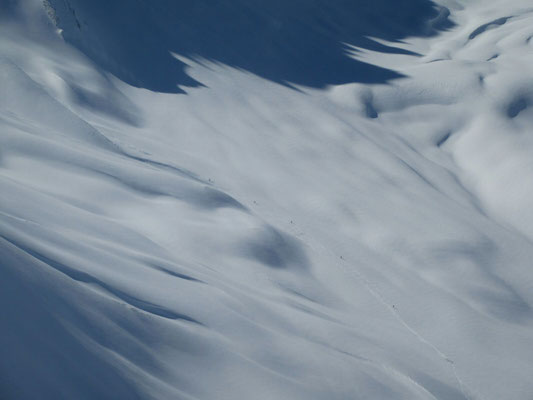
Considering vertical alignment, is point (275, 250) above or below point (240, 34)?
below

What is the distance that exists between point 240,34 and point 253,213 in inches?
307

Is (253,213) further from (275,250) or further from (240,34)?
(240,34)

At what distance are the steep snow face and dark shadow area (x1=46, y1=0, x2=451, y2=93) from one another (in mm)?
65

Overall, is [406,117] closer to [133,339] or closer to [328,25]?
[328,25]

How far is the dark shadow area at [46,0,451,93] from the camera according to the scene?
1098 centimetres

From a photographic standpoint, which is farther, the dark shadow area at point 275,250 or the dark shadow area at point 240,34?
the dark shadow area at point 240,34

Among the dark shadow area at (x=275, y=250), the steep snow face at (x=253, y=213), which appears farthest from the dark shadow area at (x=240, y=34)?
the dark shadow area at (x=275, y=250)

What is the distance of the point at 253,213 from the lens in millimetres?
7195

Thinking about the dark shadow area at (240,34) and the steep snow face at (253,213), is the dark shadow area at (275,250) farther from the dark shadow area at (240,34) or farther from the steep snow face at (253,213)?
the dark shadow area at (240,34)

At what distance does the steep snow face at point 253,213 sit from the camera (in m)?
3.54

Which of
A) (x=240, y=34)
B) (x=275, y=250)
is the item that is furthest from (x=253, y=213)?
(x=240, y=34)

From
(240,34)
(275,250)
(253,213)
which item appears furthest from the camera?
(240,34)

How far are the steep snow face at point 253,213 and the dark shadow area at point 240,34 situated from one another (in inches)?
2.6

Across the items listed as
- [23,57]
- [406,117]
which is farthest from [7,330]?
[406,117]
